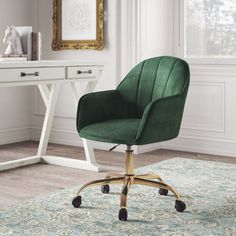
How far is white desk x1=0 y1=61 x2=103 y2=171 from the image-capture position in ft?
12.2

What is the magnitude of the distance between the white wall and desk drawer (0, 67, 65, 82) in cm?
146

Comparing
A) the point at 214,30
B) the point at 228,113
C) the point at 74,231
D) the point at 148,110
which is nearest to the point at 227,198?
the point at 148,110

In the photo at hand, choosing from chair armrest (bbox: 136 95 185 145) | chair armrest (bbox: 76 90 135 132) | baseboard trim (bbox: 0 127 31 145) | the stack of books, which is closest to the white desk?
the stack of books

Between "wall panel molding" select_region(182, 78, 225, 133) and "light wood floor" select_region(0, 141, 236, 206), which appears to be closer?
"light wood floor" select_region(0, 141, 236, 206)

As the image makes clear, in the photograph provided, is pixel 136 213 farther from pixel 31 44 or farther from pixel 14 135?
pixel 14 135

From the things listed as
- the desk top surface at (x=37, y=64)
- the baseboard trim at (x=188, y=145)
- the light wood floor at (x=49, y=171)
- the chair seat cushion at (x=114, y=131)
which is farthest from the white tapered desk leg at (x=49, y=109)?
the chair seat cushion at (x=114, y=131)

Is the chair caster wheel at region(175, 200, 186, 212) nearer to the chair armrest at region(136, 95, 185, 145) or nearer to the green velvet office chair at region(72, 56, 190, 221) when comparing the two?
the green velvet office chair at region(72, 56, 190, 221)

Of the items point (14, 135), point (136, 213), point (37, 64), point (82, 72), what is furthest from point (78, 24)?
point (136, 213)

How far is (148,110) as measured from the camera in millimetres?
2922

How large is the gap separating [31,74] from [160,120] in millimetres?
1240

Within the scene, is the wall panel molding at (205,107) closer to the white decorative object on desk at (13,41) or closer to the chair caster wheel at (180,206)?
the white decorative object on desk at (13,41)

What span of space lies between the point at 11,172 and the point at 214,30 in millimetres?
2177

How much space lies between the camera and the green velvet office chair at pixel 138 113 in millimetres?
2945

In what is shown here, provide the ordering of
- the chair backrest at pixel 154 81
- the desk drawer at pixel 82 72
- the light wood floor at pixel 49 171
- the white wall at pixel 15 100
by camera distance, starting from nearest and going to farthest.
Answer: the chair backrest at pixel 154 81 < the light wood floor at pixel 49 171 < the desk drawer at pixel 82 72 < the white wall at pixel 15 100
